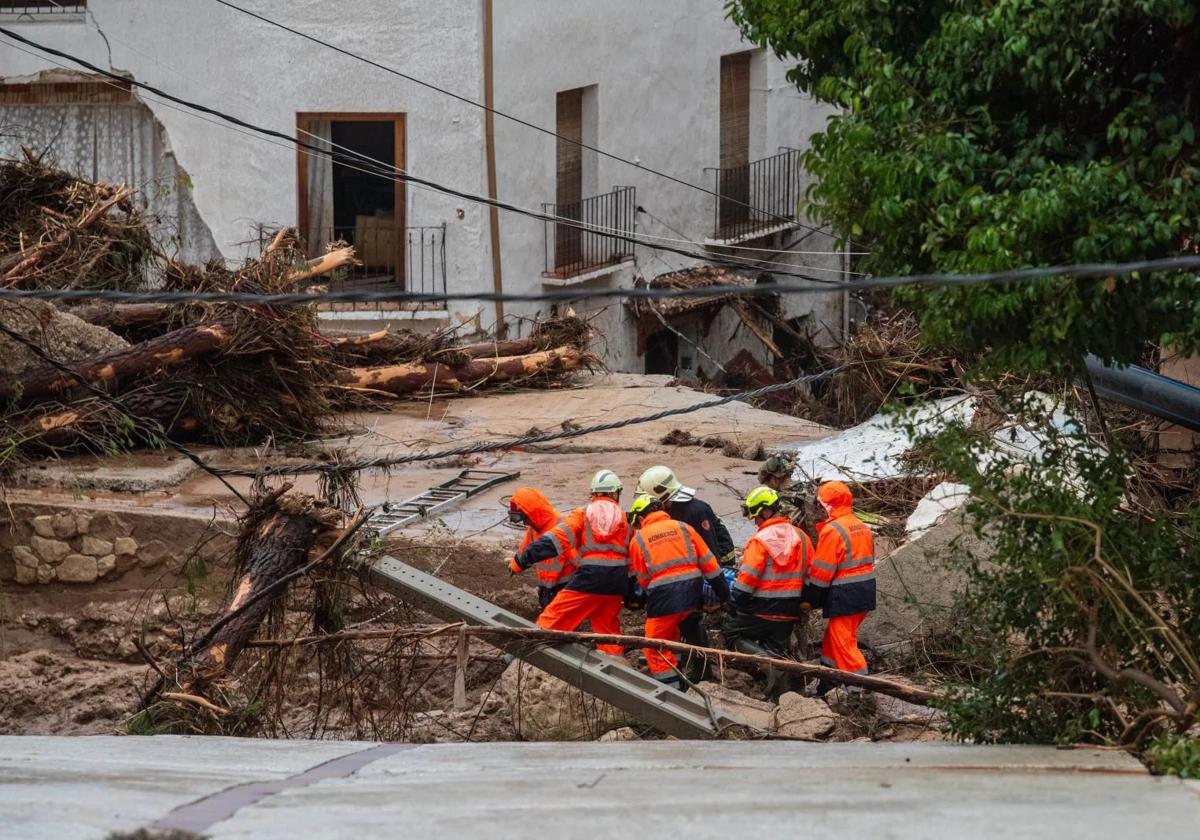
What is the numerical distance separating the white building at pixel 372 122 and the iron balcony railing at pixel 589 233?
1.3 inches

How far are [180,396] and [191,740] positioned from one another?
21.6 feet

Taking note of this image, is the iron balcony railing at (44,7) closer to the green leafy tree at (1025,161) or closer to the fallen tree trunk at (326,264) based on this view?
the fallen tree trunk at (326,264)

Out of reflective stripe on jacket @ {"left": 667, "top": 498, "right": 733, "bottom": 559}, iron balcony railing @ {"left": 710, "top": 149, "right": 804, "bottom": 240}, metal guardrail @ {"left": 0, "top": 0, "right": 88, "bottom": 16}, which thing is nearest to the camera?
reflective stripe on jacket @ {"left": 667, "top": 498, "right": 733, "bottom": 559}

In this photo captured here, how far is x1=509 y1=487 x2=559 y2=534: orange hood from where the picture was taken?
9.56 metres

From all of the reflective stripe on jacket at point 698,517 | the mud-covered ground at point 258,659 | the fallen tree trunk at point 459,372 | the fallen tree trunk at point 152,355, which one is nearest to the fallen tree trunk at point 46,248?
the fallen tree trunk at point 152,355

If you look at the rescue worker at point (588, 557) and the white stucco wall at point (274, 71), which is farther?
the white stucco wall at point (274, 71)

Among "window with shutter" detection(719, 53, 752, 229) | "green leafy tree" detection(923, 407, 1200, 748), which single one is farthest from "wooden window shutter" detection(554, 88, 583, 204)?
"green leafy tree" detection(923, 407, 1200, 748)

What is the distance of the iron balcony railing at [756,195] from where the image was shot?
2359 cm

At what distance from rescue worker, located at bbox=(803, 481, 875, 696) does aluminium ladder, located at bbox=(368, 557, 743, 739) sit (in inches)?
51.4

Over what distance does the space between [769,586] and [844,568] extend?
0.48 metres

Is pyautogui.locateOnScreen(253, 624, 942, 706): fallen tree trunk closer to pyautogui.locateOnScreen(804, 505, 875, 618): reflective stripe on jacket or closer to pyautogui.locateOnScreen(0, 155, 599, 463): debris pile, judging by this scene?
pyautogui.locateOnScreen(804, 505, 875, 618): reflective stripe on jacket

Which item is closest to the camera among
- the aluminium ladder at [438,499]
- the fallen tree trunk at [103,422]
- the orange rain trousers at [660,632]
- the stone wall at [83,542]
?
the orange rain trousers at [660,632]

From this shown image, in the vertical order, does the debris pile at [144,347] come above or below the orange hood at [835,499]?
above

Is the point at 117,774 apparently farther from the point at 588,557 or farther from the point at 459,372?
the point at 459,372
